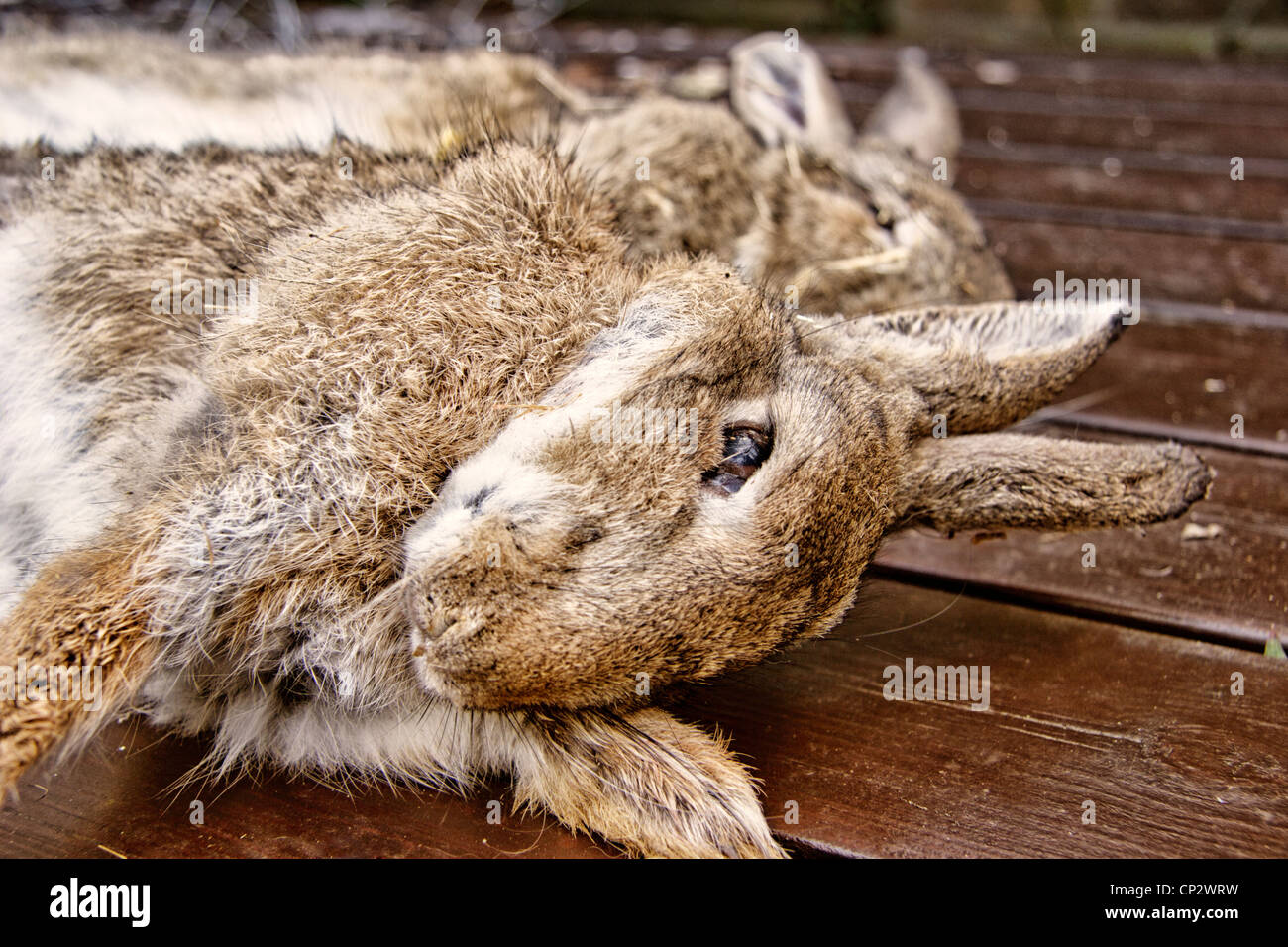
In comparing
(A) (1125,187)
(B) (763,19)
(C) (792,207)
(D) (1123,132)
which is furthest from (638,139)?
(B) (763,19)

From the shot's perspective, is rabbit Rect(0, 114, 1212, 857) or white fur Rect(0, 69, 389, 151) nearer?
→ rabbit Rect(0, 114, 1212, 857)

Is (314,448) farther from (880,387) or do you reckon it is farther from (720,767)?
(880,387)

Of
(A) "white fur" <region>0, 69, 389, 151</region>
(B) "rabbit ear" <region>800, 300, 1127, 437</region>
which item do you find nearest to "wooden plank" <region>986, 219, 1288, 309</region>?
(B) "rabbit ear" <region>800, 300, 1127, 437</region>

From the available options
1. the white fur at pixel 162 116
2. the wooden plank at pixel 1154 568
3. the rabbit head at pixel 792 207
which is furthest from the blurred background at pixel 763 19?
the wooden plank at pixel 1154 568

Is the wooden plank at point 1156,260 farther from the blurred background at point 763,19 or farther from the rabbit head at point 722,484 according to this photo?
the blurred background at point 763,19

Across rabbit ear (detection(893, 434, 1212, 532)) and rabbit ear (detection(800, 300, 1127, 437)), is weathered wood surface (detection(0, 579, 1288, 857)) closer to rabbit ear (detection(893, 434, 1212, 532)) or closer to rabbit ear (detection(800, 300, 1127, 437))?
rabbit ear (detection(893, 434, 1212, 532))
